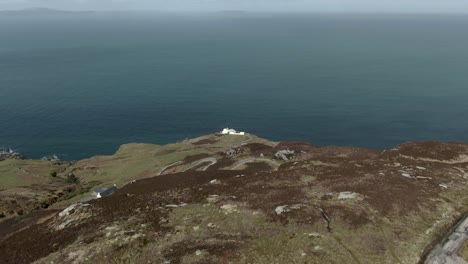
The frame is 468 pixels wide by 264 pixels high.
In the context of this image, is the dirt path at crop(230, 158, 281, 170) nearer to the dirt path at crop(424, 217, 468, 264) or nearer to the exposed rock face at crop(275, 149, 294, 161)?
the exposed rock face at crop(275, 149, 294, 161)

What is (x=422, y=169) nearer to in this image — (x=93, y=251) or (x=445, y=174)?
(x=445, y=174)

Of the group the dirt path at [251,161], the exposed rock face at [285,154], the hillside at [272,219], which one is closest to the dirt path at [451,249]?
the hillside at [272,219]

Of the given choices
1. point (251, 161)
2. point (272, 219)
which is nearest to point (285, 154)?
point (251, 161)

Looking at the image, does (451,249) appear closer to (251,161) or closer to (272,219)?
(272,219)

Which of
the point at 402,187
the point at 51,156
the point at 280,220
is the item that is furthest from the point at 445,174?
the point at 51,156

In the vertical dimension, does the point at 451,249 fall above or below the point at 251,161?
above

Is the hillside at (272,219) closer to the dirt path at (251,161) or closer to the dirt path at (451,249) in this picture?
the dirt path at (451,249)

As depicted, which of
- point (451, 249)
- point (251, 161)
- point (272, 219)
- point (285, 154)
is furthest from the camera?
point (285, 154)

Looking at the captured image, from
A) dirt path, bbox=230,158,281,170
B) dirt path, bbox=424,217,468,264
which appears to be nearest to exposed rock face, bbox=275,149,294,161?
dirt path, bbox=230,158,281,170
